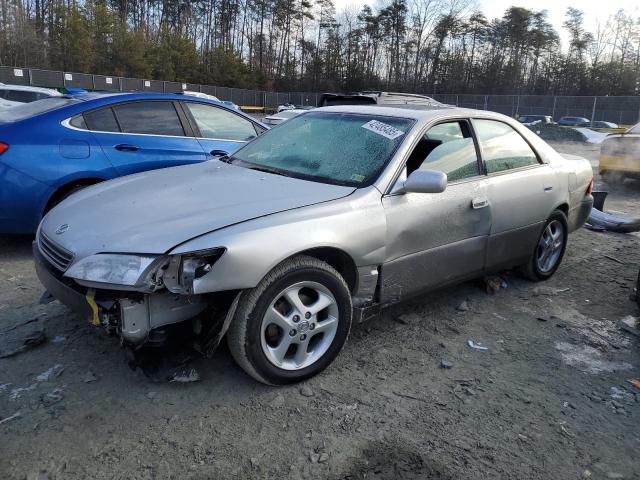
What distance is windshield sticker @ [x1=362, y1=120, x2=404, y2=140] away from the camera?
11.3 ft

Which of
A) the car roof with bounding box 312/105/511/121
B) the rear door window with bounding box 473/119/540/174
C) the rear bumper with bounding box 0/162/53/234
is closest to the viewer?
the car roof with bounding box 312/105/511/121

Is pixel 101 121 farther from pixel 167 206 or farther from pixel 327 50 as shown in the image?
pixel 327 50

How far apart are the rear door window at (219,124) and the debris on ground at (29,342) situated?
2943 millimetres

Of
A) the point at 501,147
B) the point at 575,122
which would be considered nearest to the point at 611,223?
the point at 501,147

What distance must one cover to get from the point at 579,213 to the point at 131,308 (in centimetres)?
432

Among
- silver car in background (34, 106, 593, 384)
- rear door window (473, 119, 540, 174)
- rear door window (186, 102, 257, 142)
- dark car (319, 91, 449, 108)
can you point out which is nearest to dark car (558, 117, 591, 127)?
dark car (319, 91, 449, 108)

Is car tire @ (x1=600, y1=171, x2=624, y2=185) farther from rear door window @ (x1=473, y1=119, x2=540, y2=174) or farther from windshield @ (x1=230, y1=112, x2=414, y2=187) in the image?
windshield @ (x1=230, y1=112, x2=414, y2=187)

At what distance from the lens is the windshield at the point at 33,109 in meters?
4.76

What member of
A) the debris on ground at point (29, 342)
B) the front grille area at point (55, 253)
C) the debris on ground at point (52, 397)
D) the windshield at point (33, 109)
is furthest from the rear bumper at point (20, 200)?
the debris on ground at point (52, 397)

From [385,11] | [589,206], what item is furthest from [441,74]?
[589,206]

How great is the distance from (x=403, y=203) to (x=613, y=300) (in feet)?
8.16

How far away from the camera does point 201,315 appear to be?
8.84ft

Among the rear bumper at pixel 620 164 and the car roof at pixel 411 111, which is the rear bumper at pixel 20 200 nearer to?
the car roof at pixel 411 111

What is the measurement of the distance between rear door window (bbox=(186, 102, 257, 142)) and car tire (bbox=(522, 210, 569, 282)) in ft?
10.5
